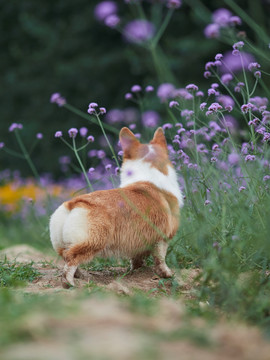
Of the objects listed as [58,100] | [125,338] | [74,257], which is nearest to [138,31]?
[58,100]

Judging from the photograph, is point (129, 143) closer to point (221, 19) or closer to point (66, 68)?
point (221, 19)

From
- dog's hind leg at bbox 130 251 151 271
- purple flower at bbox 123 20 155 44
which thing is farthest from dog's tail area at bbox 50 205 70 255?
purple flower at bbox 123 20 155 44

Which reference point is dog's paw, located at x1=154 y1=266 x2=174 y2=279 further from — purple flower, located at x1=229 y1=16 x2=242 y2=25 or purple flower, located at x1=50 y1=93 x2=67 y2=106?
purple flower, located at x1=229 y1=16 x2=242 y2=25

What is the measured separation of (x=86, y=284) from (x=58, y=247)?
0.35m

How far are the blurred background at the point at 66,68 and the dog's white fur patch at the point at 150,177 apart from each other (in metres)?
9.00

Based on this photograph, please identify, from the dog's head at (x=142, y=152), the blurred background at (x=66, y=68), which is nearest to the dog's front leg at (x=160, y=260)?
the dog's head at (x=142, y=152)

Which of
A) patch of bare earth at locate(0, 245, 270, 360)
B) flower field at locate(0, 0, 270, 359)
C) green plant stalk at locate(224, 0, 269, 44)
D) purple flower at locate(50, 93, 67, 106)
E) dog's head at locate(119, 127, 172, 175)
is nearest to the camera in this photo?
patch of bare earth at locate(0, 245, 270, 360)

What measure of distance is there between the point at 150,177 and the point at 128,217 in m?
0.50

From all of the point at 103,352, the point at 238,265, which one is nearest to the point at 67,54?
the point at 238,265

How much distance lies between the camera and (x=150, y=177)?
434 cm

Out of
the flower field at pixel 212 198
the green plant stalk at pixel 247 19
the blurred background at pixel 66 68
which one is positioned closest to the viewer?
the flower field at pixel 212 198

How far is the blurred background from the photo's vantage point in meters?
14.1

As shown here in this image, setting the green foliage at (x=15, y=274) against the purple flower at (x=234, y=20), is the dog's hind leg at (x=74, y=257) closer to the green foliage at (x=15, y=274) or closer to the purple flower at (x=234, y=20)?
the green foliage at (x=15, y=274)

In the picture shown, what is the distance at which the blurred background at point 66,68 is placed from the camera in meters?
14.1
